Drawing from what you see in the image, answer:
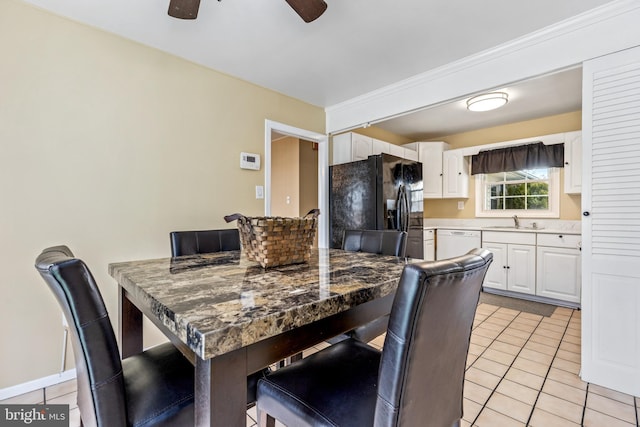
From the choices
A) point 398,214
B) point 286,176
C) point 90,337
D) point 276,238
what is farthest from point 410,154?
point 90,337

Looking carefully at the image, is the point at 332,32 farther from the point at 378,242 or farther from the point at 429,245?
the point at 429,245

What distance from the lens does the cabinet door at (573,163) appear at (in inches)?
131

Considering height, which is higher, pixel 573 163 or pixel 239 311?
pixel 573 163

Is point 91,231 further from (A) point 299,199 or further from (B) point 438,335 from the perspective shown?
(A) point 299,199

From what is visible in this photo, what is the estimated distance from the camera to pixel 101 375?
27.6 inches

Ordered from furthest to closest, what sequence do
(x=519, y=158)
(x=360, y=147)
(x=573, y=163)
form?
(x=519, y=158) → (x=360, y=147) → (x=573, y=163)

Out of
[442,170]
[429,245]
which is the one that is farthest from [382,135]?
[429,245]

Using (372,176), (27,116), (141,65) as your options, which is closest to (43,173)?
(27,116)

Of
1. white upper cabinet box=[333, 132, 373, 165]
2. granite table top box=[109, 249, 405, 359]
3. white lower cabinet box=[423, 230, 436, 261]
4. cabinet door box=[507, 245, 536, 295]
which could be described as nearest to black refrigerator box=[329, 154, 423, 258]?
white upper cabinet box=[333, 132, 373, 165]

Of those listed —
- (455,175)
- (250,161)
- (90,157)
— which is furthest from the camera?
(455,175)

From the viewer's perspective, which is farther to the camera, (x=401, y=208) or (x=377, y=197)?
(x=401, y=208)

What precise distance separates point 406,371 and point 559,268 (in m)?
3.66

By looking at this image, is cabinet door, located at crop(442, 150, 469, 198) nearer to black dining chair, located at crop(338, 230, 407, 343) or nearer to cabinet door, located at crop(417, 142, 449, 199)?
cabinet door, located at crop(417, 142, 449, 199)

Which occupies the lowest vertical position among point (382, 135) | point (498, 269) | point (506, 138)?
point (498, 269)
